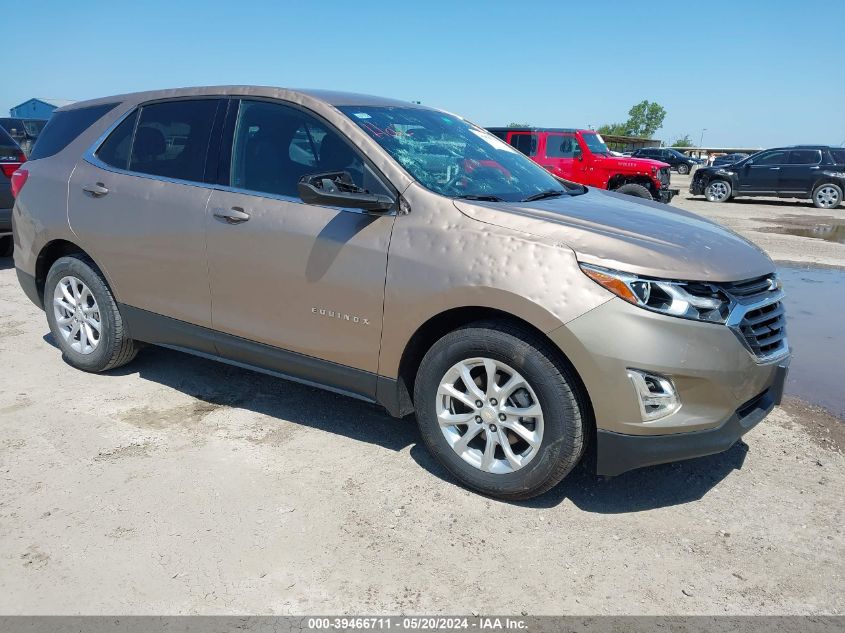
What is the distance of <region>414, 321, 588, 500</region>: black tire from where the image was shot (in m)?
2.94

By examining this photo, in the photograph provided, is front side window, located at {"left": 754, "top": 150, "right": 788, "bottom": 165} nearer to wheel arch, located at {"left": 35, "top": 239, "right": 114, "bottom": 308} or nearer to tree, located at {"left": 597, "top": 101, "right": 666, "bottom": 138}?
wheel arch, located at {"left": 35, "top": 239, "right": 114, "bottom": 308}

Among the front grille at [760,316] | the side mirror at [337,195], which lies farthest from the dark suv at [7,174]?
the front grille at [760,316]

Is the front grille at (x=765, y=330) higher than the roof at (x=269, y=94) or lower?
lower

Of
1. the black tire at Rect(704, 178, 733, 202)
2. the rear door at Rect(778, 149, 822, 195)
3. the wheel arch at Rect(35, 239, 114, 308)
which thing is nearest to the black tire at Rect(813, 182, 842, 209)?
the rear door at Rect(778, 149, 822, 195)

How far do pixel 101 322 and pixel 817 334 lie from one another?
19.5 feet

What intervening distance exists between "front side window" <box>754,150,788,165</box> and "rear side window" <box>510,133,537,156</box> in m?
8.82

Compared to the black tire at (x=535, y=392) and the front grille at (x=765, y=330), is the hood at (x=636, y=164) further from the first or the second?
the black tire at (x=535, y=392)

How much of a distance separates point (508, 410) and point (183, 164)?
2469 millimetres

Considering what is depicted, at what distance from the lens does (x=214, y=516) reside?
3.07 m

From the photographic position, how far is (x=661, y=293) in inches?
111

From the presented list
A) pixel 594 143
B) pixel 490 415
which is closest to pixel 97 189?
pixel 490 415

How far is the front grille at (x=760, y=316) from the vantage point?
2.94 m

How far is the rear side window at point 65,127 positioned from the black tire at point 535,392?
3.04 meters

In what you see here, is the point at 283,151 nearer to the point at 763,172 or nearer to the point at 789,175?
the point at 789,175
